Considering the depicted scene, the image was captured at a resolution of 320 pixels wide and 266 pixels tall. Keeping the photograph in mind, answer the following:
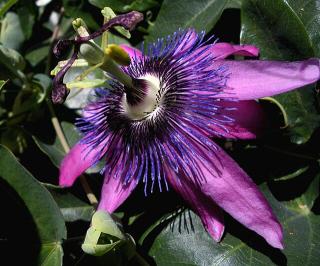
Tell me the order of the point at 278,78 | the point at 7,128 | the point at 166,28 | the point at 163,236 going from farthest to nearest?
the point at 7,128, the point at 166,28, the point at 163,236, the point at 278,78

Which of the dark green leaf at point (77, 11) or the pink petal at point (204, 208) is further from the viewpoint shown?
the dark green leaf at point (77, 11)

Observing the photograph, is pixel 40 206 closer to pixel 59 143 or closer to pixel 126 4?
pixel 59 143

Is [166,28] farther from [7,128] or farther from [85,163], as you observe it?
[7,128]

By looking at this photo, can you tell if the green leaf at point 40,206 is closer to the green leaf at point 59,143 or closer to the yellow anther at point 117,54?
the green leaf at point 59,143

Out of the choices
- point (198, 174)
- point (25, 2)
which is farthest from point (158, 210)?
point (25, 2)

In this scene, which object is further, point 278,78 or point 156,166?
point 156,166

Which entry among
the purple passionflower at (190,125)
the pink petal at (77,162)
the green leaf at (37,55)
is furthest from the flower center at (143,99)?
the green leaf at (37,55)

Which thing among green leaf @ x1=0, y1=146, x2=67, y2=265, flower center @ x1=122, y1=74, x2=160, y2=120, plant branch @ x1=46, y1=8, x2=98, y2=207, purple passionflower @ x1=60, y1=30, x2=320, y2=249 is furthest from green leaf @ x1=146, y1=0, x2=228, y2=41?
green leaf @ x1=0, y1=146, x2=67, y2=265
